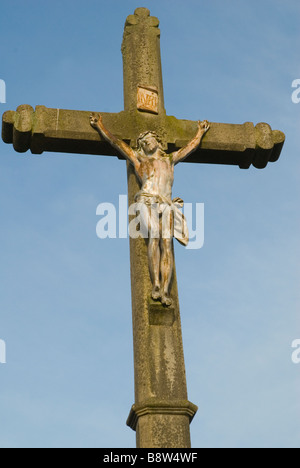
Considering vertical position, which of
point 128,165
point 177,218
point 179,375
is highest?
point 128,165

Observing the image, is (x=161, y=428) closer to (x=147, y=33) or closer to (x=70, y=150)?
(x=70, y=150)

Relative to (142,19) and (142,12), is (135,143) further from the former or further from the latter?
(142,12)

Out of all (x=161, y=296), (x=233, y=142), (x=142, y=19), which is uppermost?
(x=142, y=19)

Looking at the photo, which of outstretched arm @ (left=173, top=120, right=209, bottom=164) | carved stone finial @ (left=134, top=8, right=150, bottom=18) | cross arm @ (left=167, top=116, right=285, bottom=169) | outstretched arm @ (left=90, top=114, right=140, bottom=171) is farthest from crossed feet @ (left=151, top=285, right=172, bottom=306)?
carved stone finial @ (left=134, top=8, right=150, bottom=18)

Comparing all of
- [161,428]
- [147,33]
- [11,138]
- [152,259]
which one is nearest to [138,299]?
[152,259]

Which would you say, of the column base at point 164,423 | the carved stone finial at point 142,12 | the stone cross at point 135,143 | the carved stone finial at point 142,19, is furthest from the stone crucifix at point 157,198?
the carved stone finial at point 142,12

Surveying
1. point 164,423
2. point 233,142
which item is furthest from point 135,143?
point 164,423

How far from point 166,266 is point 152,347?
95cm

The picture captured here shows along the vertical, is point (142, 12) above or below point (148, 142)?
above

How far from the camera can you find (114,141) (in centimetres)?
924

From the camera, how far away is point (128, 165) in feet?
30.8
